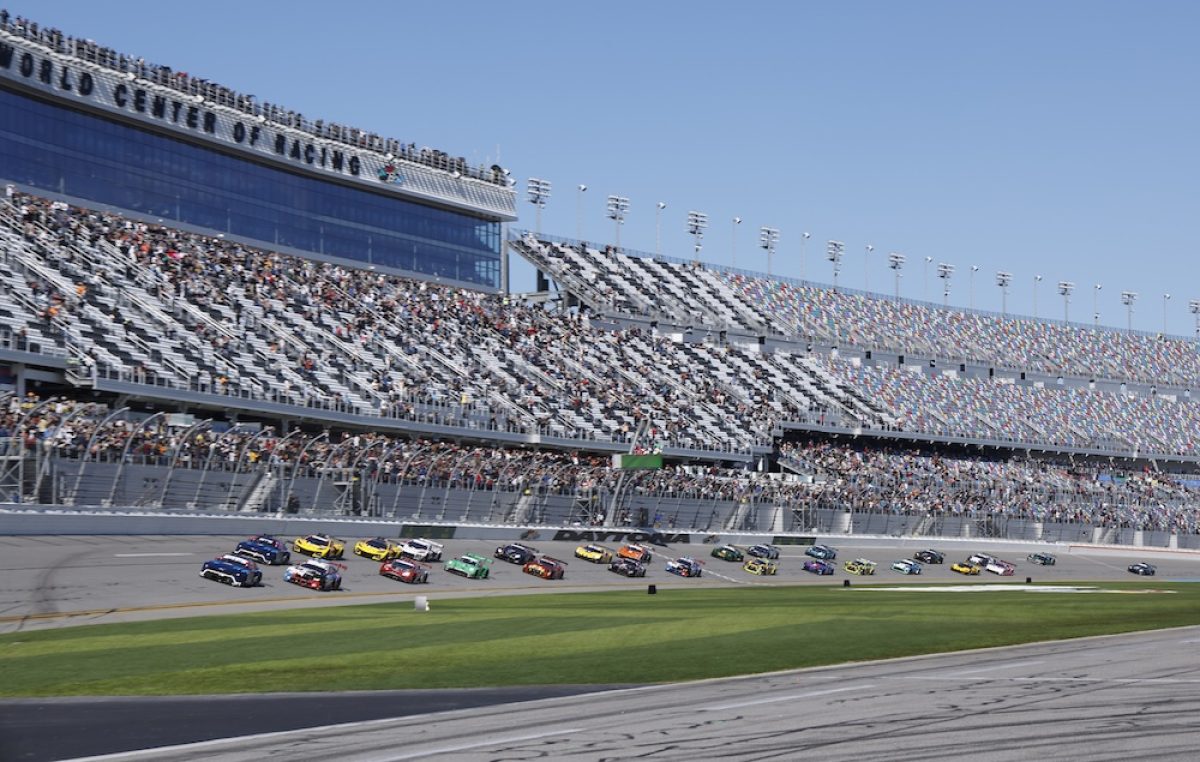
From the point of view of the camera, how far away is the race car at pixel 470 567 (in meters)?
67.9

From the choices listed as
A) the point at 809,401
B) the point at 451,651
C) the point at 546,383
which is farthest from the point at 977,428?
the point at 451,651

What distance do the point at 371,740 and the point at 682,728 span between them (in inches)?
193

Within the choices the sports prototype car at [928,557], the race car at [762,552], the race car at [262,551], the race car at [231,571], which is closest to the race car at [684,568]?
the race car at [762,552]

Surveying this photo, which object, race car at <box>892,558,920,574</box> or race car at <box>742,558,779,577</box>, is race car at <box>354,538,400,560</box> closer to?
race car at <box>742,558,779,577</box>

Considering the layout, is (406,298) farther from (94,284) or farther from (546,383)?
(94,284)

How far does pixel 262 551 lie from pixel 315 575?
457cm

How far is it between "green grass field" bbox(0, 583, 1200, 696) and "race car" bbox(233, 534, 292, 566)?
8.94 meters

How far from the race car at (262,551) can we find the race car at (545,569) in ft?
42.9

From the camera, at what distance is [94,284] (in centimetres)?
7819

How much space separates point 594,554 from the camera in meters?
77.7

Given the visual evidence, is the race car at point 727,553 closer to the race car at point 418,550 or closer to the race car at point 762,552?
the race car at point 762,552

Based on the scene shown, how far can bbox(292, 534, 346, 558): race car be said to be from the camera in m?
65.2

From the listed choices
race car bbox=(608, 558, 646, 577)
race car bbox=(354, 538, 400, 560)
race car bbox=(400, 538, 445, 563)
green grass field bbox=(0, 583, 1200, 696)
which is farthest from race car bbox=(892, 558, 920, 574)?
race car bbox=(354, 538, 400, 560)

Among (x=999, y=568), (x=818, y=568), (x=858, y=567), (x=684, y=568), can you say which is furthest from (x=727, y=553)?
(x=999, y=568)
